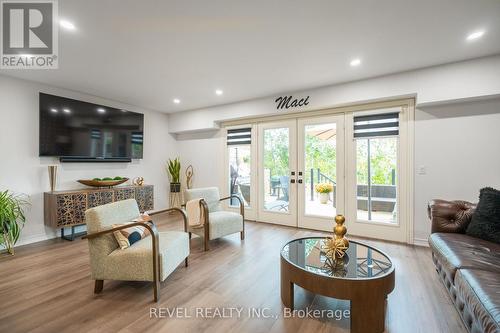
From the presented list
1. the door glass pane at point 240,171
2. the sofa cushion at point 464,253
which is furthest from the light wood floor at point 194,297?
the door glass pane at point 240,171

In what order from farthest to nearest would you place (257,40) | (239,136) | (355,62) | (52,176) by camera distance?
(239,136) → (52,176) → (355,62) → (257,40)

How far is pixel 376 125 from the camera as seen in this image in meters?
3.74

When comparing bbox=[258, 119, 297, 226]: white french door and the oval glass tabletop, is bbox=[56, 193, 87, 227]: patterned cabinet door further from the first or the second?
the oval glass tabletop

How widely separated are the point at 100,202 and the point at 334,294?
13.5 feet

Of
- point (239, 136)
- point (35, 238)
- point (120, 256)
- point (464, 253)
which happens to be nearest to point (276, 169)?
point (239, 136)

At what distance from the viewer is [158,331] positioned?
1.71 meters

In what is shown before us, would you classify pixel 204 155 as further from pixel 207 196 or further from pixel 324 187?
pixel 324 187

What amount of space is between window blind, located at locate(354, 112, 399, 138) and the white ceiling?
2.30 ft

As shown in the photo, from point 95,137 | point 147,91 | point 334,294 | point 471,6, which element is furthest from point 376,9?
point 95,137

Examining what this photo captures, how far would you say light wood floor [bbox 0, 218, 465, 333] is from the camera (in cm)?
176

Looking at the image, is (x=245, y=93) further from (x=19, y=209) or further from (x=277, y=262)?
(x=19, y=209)

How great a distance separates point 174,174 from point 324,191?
3.77 meters

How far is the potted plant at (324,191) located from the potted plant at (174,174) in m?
3.55

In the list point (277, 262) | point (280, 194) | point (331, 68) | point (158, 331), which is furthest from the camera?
point (280, 194)
